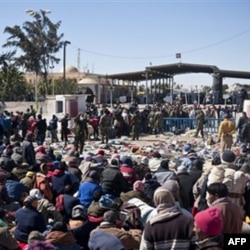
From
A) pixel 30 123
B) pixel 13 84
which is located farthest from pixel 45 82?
pixel 30 123

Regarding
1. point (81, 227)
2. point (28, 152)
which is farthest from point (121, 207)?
point (28, 152)

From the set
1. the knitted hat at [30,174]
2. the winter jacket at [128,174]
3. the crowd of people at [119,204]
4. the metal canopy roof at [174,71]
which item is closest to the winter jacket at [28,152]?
the crowd of people at [119,204]

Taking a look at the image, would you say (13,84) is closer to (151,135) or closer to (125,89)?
(125,89)

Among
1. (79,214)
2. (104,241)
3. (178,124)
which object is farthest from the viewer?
(178,124)

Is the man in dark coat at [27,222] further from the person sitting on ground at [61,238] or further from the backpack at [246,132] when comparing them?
the backpack at [246,132]

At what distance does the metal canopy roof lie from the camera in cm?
4609

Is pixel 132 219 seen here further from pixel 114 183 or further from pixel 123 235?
pixel 114 183

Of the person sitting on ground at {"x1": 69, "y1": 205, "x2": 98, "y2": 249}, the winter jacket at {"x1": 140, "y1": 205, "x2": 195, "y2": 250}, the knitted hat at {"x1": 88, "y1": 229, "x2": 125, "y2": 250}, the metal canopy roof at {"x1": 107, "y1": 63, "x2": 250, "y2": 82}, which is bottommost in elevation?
the person sitting on ground at {"x1": 69, "y1": 205, "x2": 98, "y2": 249}

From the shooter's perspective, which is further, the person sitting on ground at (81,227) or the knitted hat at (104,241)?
the person sitting on ground at (81,227)

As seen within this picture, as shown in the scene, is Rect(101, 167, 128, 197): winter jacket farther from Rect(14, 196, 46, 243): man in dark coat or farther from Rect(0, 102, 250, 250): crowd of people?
Rect(14, 196, 46, 243): man in dark coat

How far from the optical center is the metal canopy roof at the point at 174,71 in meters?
46.1

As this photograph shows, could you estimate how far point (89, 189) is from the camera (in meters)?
7.88

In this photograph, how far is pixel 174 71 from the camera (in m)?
50.3

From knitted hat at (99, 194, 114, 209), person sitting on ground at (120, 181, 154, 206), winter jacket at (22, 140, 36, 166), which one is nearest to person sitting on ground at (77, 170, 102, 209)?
person sitting on ground at (120, 181, 154, 206)
